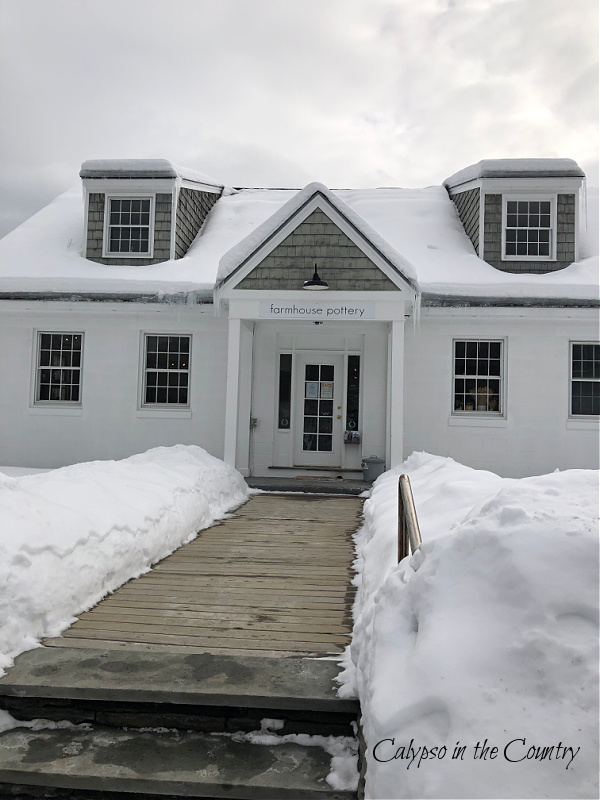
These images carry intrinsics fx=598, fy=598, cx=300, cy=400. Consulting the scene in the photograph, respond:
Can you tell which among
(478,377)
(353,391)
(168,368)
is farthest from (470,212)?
(168,368)

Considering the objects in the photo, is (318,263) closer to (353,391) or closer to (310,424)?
(353,391)

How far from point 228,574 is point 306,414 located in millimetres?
6842

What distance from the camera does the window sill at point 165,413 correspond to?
1172 centimetres

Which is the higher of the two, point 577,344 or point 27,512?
point 577,344

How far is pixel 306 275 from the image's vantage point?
1033cm

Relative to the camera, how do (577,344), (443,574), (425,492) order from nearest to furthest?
(443,574) → (425,492) → (577,344)

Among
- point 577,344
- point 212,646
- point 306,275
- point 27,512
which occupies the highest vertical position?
point 306,275

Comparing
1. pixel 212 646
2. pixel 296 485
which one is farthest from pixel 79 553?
pixel 296 485

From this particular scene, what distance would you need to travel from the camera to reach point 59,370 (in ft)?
39.3

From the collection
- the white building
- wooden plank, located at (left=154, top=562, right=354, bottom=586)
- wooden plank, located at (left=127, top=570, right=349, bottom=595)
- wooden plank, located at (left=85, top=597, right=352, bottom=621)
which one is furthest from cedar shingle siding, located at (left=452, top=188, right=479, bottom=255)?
wooden plank, located at (left=85, top=597, right=352, bottom=621)

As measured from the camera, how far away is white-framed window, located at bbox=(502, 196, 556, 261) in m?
12.6

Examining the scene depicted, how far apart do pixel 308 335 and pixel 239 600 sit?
26.0 ft

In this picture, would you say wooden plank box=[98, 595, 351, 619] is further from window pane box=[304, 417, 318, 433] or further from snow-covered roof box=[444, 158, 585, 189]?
snow-covered roof box=[444, 158, 585, 189]

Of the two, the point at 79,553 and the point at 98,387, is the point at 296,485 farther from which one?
the point at 79,553
